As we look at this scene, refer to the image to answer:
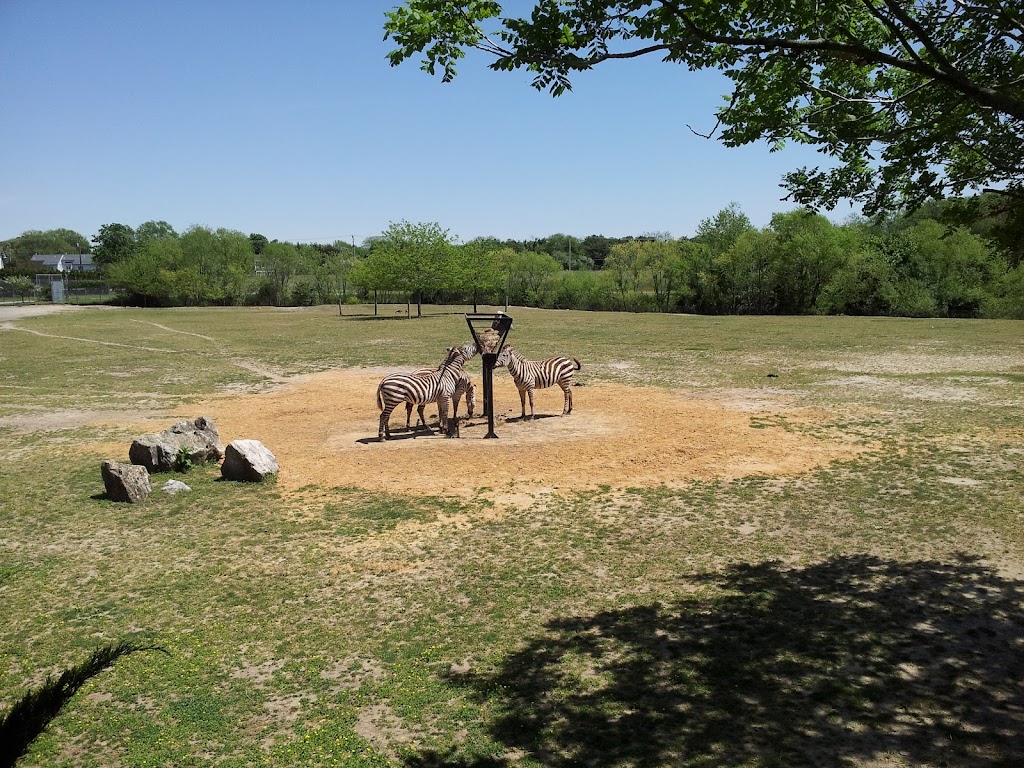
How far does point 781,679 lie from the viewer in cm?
593

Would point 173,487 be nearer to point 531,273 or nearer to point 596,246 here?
point 531,273

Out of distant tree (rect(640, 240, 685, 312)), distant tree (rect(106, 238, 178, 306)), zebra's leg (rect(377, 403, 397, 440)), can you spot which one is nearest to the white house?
distant tree (rect(106, 238, 178, 306))

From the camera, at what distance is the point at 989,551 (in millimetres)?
8438

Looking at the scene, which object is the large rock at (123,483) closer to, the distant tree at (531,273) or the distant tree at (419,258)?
the distant tree at (419,258)

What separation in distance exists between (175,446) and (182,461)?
1.03ft

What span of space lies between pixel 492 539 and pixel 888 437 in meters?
9.06

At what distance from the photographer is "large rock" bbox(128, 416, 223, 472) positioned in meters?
12.0

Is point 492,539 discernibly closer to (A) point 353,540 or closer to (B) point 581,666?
(A) point 353,540

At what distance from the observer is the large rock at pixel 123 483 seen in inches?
417

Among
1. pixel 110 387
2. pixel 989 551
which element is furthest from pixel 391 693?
pixel 110 387

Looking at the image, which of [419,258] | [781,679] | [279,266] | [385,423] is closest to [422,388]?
[385,423]

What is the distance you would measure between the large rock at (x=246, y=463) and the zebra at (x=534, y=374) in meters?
5.89

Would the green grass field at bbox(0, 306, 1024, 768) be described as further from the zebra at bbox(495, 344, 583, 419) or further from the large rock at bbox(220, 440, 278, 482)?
the zebra at bbox(495, 344, 583, 419)

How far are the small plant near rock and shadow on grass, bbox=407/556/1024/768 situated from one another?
311 inches
